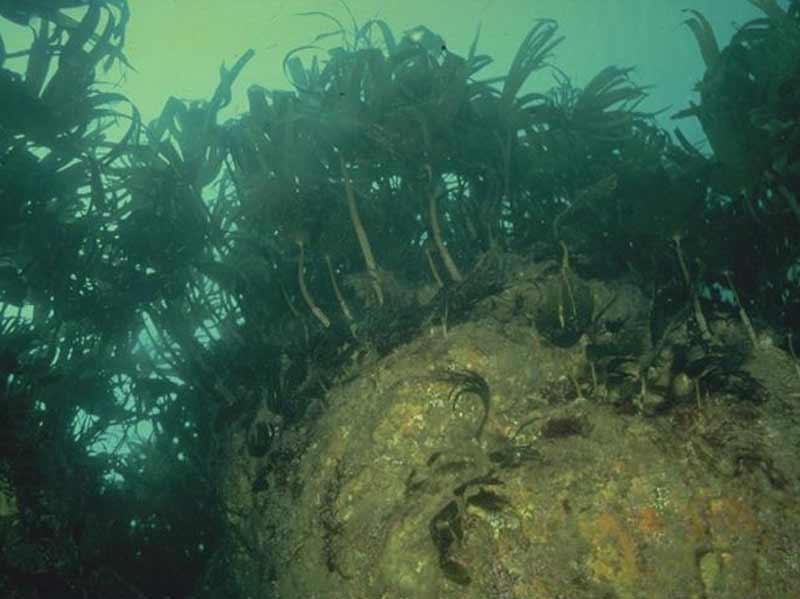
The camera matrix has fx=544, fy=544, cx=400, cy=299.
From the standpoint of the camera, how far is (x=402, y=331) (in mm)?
3713

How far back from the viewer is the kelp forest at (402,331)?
2.58m

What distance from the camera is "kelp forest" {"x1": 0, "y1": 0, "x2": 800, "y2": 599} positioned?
258cm

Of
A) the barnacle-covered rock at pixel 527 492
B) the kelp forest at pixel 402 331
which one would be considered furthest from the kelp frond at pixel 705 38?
the barnacle-covered rock at pixel 527 492

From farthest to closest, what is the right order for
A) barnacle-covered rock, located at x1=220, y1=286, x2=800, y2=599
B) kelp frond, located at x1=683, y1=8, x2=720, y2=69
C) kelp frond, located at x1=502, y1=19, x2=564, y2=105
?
kelp frond, located at x1=502, y1=19, x2=564, y2=105
kelp frond, located at x1=683, y1=8, x2=720, y2=69
barnacle-covered rock, located at x1=220, y1=286, x2=800, y2=599

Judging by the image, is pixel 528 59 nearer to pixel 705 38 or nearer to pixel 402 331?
pixel 705 38

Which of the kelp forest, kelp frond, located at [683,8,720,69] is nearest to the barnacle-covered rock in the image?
the kelp forest

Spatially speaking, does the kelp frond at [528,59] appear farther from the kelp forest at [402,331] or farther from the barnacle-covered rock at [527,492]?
the barnacle-covered rock at [527,492]

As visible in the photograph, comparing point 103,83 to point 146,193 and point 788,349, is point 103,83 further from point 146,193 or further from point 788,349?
point 788,349

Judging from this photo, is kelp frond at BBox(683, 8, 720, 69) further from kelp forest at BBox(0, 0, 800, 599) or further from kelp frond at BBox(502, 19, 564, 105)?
kelp frond at BBox(502, 19, 564, 105)


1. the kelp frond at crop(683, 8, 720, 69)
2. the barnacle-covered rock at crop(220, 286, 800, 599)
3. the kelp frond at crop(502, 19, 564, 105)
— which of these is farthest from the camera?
the kelp frond at crop(502, 19, 564, 105)

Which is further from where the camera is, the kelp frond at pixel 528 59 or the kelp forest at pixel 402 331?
the kelp frond at pixel 528 59

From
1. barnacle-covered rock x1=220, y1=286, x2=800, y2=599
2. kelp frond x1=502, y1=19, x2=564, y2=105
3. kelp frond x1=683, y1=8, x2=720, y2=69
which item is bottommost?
barnacle-covered rock x1=220, y1=286, x2=800, y2=599

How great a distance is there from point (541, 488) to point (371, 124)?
3040 mm

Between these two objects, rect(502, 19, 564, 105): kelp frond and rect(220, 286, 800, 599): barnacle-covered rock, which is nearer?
rect(220, 286, 800, 599): barnacle-covered rock
